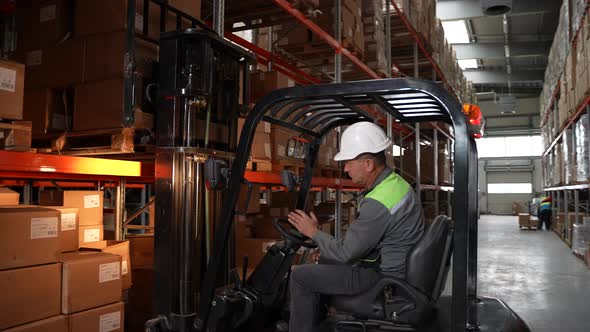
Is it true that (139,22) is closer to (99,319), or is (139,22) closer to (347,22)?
(99,319)

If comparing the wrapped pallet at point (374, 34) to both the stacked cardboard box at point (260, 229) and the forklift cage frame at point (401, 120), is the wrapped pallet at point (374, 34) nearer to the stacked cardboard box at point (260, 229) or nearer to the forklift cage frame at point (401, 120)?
the stacked cardboard box at point (260, 229)

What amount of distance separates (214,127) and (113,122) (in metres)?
0.69

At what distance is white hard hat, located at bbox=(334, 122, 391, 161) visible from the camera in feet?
8.90

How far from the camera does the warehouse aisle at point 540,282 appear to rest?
5836 mm

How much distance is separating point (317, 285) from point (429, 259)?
59 centimetres

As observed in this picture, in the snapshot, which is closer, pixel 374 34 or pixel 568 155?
pixel 374 34

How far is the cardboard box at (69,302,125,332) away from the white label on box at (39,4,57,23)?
2261 millimetres

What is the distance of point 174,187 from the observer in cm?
336

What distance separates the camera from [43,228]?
2893 millimetres

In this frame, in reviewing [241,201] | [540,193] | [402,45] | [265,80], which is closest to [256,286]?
[241,201]

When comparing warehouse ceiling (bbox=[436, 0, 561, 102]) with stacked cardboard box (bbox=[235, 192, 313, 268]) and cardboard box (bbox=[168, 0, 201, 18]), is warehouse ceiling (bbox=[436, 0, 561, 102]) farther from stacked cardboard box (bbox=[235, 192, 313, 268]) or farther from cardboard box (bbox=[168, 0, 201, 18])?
cardboard box (bbox=[168, 0, 201, 18])

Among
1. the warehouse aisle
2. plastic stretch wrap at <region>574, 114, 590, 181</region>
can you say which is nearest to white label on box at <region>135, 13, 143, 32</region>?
the warehouse aisle

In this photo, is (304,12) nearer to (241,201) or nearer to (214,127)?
(241,201)

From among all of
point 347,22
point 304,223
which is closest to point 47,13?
point 304,223
